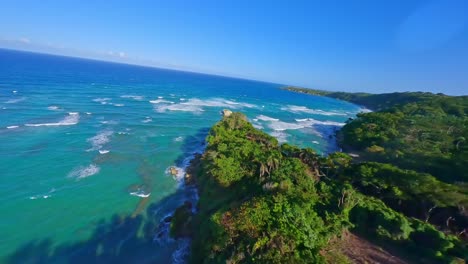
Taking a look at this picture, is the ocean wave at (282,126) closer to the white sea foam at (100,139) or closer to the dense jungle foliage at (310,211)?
the dense jungle foliage at (310,211)

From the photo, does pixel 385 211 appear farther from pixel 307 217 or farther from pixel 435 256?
pixel 307 217

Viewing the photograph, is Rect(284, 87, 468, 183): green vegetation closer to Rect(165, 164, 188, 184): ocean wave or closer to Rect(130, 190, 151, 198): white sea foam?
Rect(165, 164, 188, 184): ocean wave

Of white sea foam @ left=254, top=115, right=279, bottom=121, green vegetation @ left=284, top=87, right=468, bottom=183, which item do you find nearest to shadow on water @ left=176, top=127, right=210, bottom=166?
white sea foam @ left=254, top=115, right=279, bottom=121

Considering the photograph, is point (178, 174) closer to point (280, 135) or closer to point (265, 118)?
point (280, 135)

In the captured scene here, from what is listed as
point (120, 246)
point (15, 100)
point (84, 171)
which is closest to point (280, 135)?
point (84, 171)

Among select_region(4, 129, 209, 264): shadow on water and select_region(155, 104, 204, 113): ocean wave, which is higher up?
select_region(155, 104, 204, 113): ocean wave

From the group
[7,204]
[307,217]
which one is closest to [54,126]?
[7,204]
